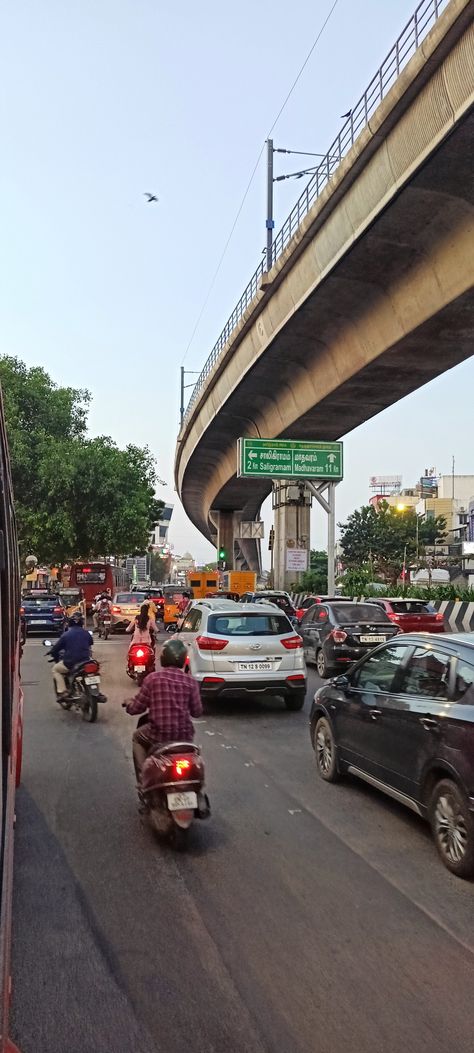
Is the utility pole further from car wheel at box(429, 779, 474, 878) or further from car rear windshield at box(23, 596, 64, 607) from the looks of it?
car wheel at box(429, 779, 474, 878)

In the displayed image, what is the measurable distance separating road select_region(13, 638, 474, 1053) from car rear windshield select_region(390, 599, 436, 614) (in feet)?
36.0

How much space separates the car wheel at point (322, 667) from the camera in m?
14.7

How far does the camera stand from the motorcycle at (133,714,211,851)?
16.7 ft

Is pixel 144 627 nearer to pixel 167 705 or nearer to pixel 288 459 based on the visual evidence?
pixel 167 705

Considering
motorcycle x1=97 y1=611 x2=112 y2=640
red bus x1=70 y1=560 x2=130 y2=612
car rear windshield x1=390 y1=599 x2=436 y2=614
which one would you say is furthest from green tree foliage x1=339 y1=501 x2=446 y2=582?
car rear windshield x1=390 y1=599 x2=436 y2=614

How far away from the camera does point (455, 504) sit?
298ft

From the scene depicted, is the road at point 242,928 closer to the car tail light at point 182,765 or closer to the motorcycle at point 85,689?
the car tail light at point 182,765

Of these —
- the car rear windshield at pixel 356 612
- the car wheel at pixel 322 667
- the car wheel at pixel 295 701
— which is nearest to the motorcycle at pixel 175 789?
the car wheel at pixel 295 701

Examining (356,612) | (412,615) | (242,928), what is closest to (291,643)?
(356,612)

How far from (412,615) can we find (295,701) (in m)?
6.96

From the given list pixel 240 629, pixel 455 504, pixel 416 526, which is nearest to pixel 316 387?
pixel 240 629

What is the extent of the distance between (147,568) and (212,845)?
121033mm

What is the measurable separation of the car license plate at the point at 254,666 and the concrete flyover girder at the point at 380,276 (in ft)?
27.8

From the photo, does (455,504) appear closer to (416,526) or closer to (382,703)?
(416,526)
